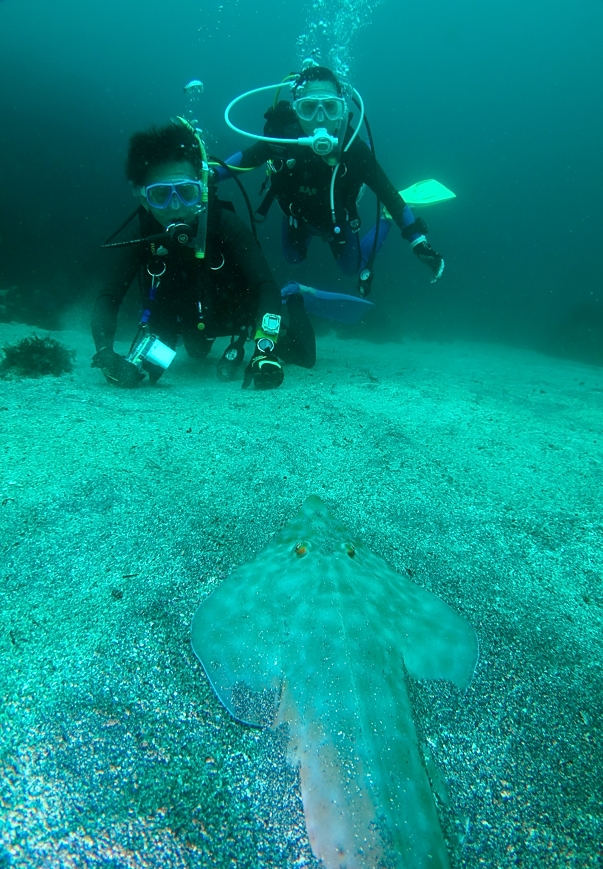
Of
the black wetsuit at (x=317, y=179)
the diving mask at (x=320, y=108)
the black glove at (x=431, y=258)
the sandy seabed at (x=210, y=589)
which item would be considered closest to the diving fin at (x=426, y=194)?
the black wetsuit at (x=317, y=179)

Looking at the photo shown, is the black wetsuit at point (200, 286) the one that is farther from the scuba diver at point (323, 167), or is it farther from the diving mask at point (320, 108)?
the diving mask at point (320, 108)

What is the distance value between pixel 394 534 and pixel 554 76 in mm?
87297

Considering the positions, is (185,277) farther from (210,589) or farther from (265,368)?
(210,589)

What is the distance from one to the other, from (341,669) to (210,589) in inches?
34.6

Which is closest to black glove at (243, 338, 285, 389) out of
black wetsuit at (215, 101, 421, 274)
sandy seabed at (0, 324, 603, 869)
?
sandy seabed at (0, 324, 603, 869)

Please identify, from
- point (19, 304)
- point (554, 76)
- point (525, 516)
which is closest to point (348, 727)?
point (525, 516)

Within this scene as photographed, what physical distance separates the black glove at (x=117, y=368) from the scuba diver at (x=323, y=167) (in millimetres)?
3614

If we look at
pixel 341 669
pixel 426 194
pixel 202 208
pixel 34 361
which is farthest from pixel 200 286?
pixel 426 194

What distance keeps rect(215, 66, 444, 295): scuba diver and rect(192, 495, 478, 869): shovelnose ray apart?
649 cm

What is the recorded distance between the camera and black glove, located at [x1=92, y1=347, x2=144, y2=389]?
505 cm

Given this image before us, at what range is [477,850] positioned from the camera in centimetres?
119

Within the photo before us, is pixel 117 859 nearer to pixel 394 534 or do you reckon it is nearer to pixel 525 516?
pixel 394 534

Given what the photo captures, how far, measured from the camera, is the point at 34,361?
5785 millimetres

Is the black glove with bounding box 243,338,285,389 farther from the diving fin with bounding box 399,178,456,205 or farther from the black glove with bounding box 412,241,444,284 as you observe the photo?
the diving fin with bounding box 399,178,456,205
